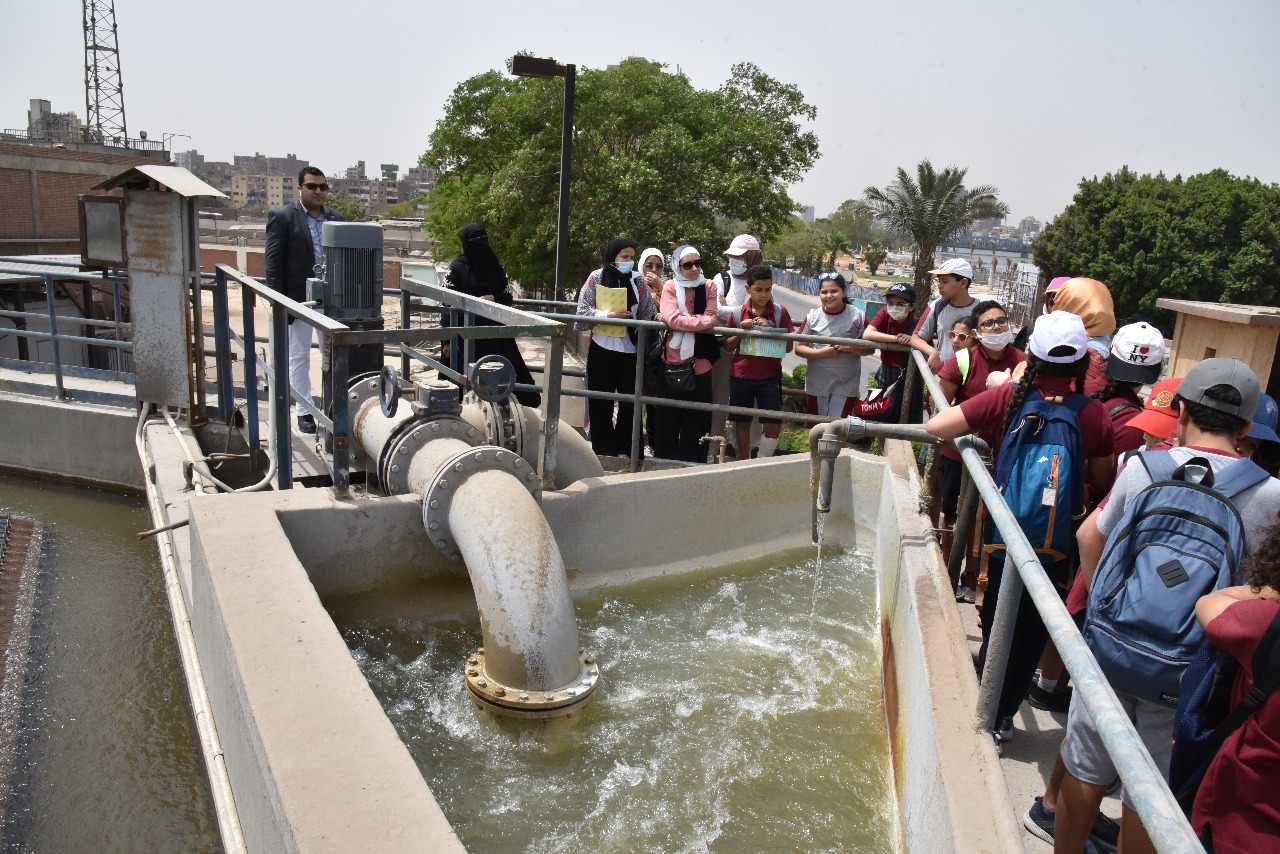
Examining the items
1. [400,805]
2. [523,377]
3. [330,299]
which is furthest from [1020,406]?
[523,377]

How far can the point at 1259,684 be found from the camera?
182cm

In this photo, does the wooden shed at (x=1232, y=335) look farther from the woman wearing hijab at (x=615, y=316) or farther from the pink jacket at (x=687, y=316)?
the woman wearing hijab at (x=615, y=316)

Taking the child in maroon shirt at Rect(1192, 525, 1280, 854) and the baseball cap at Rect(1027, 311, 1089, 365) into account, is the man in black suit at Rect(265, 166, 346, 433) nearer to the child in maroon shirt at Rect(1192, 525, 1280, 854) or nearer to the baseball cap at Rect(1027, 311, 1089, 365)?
the baseball cap at Rect(1027, 311, 1089, 365)

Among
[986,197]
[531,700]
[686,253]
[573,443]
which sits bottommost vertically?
[531,700]

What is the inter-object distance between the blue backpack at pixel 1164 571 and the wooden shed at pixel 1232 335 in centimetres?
507

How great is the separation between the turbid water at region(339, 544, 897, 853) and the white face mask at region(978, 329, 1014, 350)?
59.3 inches

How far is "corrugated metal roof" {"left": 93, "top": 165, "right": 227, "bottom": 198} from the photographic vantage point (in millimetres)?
5863

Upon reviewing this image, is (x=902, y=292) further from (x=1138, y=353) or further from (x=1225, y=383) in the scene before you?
(x=1225, y=383)

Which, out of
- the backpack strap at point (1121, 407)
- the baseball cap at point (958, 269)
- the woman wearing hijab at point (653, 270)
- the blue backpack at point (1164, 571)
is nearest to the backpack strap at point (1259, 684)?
the blue backpack at point (1164, 571)

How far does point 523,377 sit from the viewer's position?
7.04 meters

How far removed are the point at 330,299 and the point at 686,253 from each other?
93.9 inches

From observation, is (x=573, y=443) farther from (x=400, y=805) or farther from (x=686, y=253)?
(x=400, y=805)

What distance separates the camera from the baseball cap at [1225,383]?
7.67ft

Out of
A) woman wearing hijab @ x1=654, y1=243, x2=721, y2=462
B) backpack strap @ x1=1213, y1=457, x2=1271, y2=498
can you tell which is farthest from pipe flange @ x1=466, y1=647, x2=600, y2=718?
woman wearing hijab @ x1=654, y1=243, x2=721, y2=462
